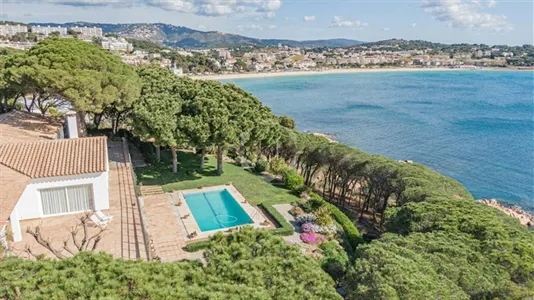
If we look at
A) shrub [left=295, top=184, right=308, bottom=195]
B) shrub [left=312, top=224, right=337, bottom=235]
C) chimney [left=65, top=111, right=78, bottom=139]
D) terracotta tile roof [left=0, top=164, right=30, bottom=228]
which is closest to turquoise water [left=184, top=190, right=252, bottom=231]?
shrub [left=312, top=224, right=337, bottom=235]

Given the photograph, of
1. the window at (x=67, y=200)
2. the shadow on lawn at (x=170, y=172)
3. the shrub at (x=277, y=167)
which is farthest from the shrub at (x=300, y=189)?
the window at (x=67, y=200)

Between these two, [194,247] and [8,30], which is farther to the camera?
[8,30]

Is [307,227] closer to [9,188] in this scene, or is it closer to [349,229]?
[349,229]

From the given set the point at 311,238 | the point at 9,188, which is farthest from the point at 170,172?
the point at 9,188

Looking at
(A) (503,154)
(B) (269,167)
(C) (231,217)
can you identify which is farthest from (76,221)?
(A) (503,154)

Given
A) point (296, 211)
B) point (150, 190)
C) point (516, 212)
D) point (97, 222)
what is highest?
point (97, 222)

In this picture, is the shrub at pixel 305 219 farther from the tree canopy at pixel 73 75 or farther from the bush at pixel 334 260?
the tree canopy at pixel 73 75

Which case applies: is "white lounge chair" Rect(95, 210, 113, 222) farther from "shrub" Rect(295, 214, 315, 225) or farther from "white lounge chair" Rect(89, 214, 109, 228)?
"shrub" Rect(295, 214, 315, 225)

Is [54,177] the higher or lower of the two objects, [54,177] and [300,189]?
the higher
